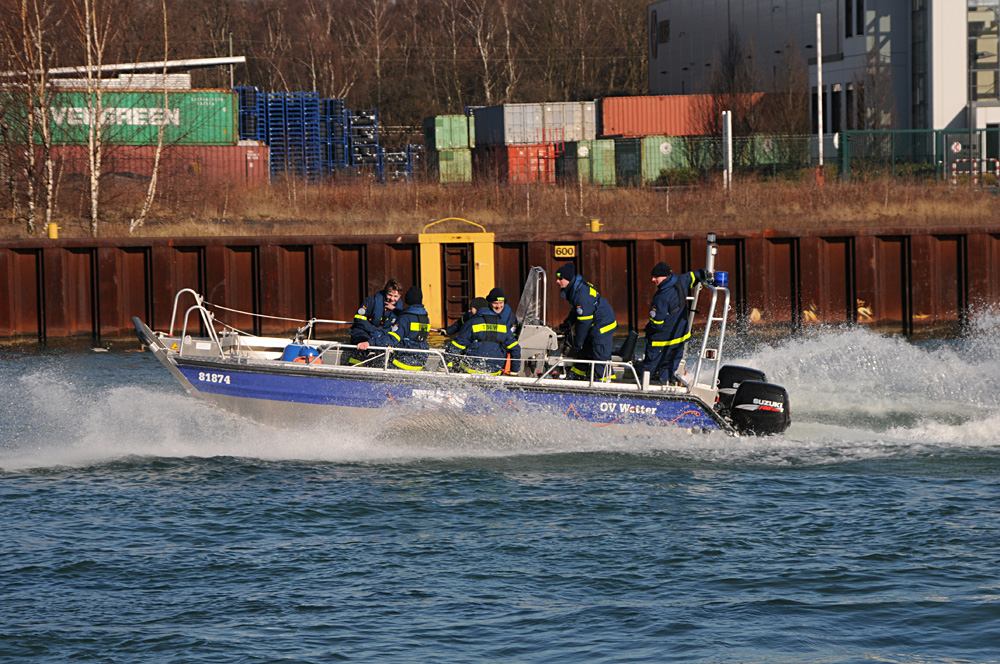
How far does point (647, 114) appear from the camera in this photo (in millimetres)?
43438

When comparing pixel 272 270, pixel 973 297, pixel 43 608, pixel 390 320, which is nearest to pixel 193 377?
pixel 390 320

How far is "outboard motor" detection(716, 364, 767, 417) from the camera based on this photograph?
10.8 metres

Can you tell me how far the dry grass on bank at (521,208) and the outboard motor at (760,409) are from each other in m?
12.9

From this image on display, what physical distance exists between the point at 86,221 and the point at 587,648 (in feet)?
67.2

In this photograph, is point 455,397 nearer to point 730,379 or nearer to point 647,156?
point 730,379

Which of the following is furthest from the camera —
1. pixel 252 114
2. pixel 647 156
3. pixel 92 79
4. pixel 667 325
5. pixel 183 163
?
pixel 252 114

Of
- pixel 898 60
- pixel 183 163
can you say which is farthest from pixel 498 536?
pixel 898 60

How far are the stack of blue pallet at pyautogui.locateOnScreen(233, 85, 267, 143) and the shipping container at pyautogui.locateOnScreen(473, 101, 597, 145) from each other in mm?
7950

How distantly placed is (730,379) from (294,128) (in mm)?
33683

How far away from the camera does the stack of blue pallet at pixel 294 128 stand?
137 feet

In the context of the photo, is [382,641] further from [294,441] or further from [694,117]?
[694,117]

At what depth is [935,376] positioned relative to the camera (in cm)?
1395

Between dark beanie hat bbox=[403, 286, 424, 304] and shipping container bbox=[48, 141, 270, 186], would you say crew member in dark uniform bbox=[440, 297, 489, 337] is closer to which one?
dark beanie hat bbox=[403, 286, 424, 304]

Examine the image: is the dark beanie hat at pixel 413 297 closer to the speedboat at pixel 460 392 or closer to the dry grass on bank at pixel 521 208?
the speedboat at pixel 460 392
